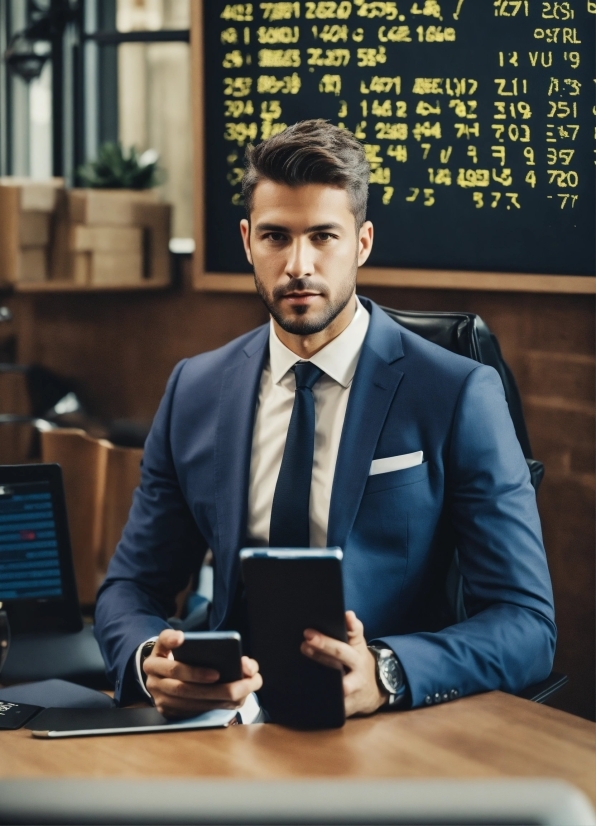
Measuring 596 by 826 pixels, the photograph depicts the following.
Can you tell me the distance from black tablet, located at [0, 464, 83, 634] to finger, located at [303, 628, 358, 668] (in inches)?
27.1

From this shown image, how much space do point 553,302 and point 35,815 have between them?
212 cm

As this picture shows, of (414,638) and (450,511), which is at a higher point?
(450,511)

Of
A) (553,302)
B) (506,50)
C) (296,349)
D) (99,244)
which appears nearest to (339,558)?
(296,349)

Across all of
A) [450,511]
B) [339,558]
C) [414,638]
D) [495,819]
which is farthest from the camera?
[450,511]

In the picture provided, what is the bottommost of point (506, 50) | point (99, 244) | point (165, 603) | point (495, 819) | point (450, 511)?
point (165, 603)

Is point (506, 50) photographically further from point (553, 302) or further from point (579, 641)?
point (579, 641)

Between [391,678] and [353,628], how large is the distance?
4.4 inches

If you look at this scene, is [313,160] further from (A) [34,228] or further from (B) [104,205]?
Result: (A) [34,228]

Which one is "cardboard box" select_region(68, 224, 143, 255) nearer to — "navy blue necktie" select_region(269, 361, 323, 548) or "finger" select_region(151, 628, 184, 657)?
"navy blue necktie" select_region(269, 361, 323, 548)

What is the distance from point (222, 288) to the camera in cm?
266

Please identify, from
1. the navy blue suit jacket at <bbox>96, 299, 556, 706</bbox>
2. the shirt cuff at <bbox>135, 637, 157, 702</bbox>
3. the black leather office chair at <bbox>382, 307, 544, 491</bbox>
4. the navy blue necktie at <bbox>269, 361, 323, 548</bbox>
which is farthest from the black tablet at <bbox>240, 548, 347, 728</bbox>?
the black leather office chair at <bbox>382, 307, 544, 491</bbox>

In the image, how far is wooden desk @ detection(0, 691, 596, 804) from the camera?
42.9 inches

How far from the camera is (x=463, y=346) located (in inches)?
69.6

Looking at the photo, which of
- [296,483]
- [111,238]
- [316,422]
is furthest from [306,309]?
[111,238]
